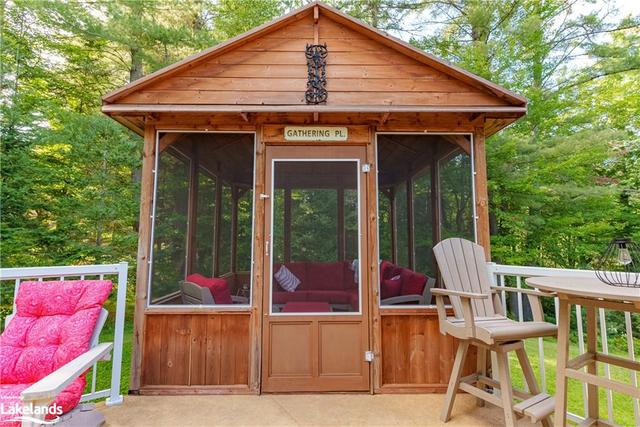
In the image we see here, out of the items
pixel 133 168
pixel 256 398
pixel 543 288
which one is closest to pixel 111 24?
pixel 133 168

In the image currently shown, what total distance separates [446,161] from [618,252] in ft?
5.47

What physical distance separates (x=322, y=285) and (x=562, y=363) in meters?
1.78

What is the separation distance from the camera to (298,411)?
2.49 m

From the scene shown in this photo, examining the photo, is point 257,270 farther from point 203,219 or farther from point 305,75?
point 305,75

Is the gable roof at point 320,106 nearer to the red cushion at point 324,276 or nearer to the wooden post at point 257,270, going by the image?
the wooden post at point 257,270

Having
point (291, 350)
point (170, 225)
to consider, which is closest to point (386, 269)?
point (291, 350)

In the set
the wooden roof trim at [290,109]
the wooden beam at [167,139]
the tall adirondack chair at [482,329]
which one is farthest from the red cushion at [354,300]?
the wooden beam at [167,139]

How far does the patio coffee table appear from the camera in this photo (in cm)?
287

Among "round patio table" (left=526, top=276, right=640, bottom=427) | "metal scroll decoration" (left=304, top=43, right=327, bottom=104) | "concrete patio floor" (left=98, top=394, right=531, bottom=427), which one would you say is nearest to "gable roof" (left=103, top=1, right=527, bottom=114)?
"metal scroll decoration" (left=304, top=43, right=327, bottom=104)

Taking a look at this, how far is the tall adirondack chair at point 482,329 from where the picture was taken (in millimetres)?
2008

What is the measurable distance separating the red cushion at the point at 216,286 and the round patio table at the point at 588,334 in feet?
7.92

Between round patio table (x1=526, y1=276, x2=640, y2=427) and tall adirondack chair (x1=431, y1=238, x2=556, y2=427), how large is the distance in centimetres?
21

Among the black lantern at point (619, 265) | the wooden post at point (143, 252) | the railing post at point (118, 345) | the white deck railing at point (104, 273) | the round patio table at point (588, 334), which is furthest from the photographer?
the wooden post at point (143, 252)

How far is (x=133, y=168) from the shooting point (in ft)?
20.5
